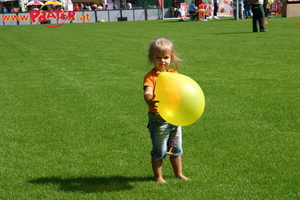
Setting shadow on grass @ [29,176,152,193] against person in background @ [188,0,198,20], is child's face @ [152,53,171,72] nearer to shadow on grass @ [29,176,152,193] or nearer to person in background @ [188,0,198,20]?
shadow on grass @ [29,176,152,193]

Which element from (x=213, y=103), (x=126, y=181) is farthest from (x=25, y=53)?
(x=126, y=181)

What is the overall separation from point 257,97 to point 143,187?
4.34 metres

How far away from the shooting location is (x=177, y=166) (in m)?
4.64

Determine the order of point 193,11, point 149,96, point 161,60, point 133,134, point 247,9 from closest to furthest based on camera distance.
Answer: point 149,96
point 161,60
point 133,134
point 247,9
point 193,11

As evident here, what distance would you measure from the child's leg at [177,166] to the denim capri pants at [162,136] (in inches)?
3.4

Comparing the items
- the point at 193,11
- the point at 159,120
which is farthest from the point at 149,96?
the point at 193,11

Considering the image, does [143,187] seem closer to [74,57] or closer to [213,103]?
[213,103]

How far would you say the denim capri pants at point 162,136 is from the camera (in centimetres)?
435

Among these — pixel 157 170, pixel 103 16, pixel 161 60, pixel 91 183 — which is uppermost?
pixel 103 16

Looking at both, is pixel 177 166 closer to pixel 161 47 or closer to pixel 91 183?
pixel 91 183

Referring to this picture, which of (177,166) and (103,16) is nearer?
(177,166)

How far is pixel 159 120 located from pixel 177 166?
0.58 meters

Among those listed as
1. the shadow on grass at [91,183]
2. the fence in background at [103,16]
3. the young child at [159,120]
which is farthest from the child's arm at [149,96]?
the fence in background at [103,16]

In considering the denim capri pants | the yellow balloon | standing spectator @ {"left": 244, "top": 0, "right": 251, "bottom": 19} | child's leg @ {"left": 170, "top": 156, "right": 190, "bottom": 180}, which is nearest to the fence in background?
standing spectator @ {"left": 244, "top": 0, "right": 251, "bottom": 19}
